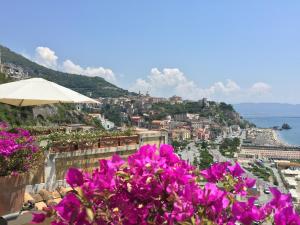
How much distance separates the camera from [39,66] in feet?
542

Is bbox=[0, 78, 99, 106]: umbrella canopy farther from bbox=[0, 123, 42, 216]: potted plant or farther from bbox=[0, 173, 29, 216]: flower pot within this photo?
bbox=[0, 173, 29, 216]: flower pot

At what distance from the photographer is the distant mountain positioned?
151 metres

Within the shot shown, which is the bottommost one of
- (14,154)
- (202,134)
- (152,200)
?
(202,134)

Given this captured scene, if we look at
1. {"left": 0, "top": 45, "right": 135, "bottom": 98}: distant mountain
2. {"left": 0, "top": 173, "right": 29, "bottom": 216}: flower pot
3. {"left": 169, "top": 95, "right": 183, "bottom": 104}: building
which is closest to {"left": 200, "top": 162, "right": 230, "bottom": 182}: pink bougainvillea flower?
{"left": 0, "top": 173, "right": 29, "bottom": 216}: flower pot

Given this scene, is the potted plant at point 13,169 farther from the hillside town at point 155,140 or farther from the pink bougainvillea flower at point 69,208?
the pink bougainvillea flower at point 69,208

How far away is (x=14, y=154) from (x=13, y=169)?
0.16 meters

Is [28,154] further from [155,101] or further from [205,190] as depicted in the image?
[155,101]

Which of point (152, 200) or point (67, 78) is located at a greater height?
point (67, 78)

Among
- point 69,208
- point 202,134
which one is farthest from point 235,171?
point 202,134

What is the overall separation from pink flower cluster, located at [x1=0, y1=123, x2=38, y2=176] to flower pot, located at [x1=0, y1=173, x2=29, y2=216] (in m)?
0.07

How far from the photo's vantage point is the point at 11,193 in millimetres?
3613

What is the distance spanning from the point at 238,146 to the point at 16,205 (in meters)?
108

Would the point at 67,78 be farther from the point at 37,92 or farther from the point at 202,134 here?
the point at 37,92

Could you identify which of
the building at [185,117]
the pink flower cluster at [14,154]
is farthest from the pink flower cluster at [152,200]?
the building at [185,117]
